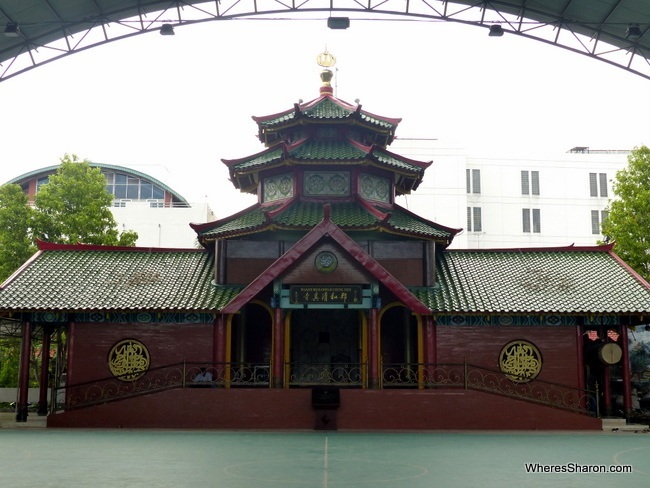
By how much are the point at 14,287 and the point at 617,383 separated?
74.6ft

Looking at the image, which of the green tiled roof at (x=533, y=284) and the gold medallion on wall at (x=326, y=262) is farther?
the green tiled roof at (x=533, y=284)

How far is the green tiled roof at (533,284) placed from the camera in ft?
72.8

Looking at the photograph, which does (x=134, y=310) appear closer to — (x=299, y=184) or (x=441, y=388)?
(x=299, y=184)

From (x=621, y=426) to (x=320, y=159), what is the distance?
13.3 metres

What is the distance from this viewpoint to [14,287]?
22391mm

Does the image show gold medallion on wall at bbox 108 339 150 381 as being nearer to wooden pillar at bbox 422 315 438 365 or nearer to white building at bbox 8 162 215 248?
wooden pillar at bbox 422 315 438 365

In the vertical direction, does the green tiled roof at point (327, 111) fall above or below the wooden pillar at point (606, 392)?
above

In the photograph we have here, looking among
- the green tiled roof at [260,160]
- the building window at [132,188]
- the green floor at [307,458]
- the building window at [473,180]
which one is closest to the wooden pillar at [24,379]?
the green floor at [307,458]

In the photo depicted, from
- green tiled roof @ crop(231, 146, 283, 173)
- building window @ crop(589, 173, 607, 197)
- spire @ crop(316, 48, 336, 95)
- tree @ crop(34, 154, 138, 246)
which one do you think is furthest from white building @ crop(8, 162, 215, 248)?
building window @ crop(589, 173, 607, 197)

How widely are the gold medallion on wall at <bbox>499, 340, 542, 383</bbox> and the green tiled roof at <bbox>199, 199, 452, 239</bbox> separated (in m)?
4.50

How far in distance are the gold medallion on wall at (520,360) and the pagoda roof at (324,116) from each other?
1019cm

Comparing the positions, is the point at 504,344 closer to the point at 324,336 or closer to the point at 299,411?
the point at 324,336

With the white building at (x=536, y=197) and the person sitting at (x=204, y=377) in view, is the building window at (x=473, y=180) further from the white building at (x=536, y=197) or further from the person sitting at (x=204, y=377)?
the person sitting at (x=204, y=377)

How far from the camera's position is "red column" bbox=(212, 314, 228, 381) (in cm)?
2203
